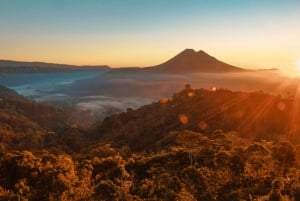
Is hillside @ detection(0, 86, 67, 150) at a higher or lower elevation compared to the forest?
lower

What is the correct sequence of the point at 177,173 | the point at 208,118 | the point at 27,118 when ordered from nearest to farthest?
the point at 177,173, the point at 208,118, the point at 27,118

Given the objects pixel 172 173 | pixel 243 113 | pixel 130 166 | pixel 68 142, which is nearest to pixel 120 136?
pixel 68 142

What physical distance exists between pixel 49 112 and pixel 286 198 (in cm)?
11244

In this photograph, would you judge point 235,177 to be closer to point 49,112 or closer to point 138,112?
point 138,112

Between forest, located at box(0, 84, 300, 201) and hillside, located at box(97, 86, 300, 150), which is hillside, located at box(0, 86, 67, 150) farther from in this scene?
forest, located at box(0, 84, 300, 201)

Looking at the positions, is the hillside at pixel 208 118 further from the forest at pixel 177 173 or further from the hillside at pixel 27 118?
the hillside at pixel 27 118

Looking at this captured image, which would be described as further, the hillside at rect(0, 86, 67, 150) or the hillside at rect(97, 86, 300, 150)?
the hillside at rect(0, 86, 67, 150)

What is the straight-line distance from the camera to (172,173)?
20.2 metres

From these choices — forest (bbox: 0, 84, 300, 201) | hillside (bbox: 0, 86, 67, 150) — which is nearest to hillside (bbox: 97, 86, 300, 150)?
forest (bbox: 0, 84, 300, 201)

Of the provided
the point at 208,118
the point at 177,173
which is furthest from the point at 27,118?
the point at 177,173

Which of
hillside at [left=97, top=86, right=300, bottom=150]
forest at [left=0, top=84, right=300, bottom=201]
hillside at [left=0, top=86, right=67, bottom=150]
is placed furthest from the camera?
hillside at [left=0, top=86, right=67, bottom=150]

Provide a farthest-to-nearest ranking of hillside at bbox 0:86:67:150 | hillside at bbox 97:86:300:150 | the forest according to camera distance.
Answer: hillside at bbox 0:86:67:150, hillside at bbox 97:86:300:150, the forest

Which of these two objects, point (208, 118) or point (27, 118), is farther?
point (27, 118)

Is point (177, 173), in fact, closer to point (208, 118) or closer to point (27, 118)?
point (208, 118)
